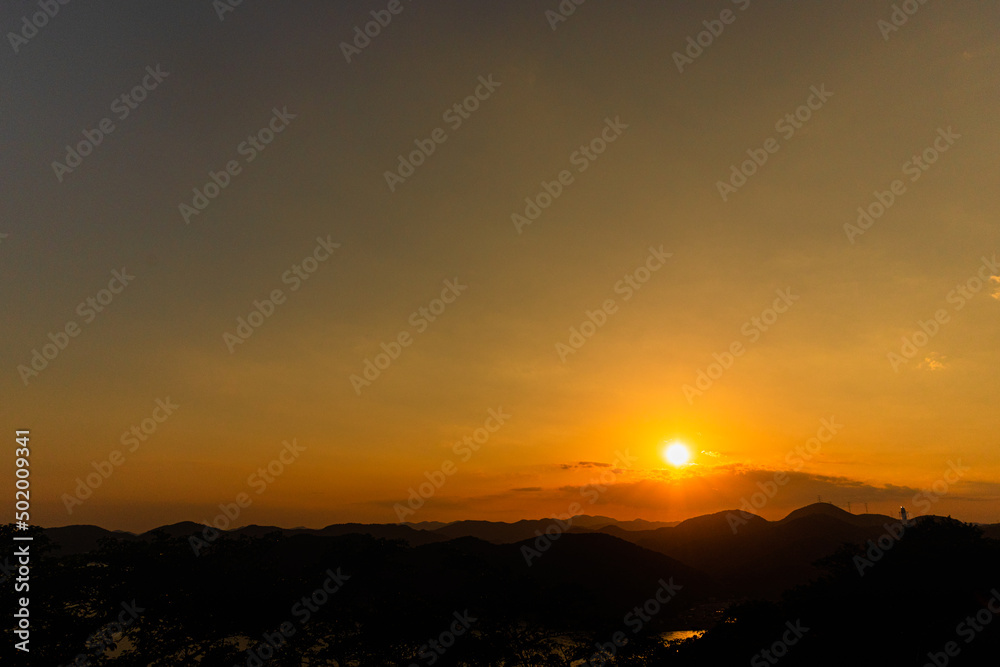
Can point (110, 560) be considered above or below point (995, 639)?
below

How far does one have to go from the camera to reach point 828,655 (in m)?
24.8

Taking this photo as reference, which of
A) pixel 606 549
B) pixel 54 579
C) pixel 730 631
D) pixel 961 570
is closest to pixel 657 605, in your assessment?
pixel 606 549

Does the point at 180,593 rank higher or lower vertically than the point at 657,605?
lower

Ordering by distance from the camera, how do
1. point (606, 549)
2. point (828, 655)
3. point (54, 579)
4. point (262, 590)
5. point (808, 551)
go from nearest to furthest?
point (828, 655) → point (54, 579) → point (262, 590) → point (606, 549) → point (808, 551)

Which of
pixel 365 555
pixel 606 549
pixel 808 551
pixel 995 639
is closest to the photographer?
pixel 995 639

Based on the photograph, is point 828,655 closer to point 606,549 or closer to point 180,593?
point 180,593

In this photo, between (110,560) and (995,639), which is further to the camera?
(110,560)

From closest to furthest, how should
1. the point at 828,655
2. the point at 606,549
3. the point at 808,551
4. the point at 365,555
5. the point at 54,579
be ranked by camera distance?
the point at 828,655, the point at 54,579, the point at 365,555, the point at 606,549, the point at 808,551

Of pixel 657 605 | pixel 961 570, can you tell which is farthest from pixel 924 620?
pixel 657 605

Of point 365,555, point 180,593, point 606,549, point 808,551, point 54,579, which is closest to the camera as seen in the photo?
point 54,579

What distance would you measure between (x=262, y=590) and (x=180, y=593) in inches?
177

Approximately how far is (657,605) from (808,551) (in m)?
68.2

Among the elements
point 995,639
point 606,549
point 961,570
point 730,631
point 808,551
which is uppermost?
point 808,551

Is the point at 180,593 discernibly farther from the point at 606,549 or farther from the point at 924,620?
the point at 606,549
